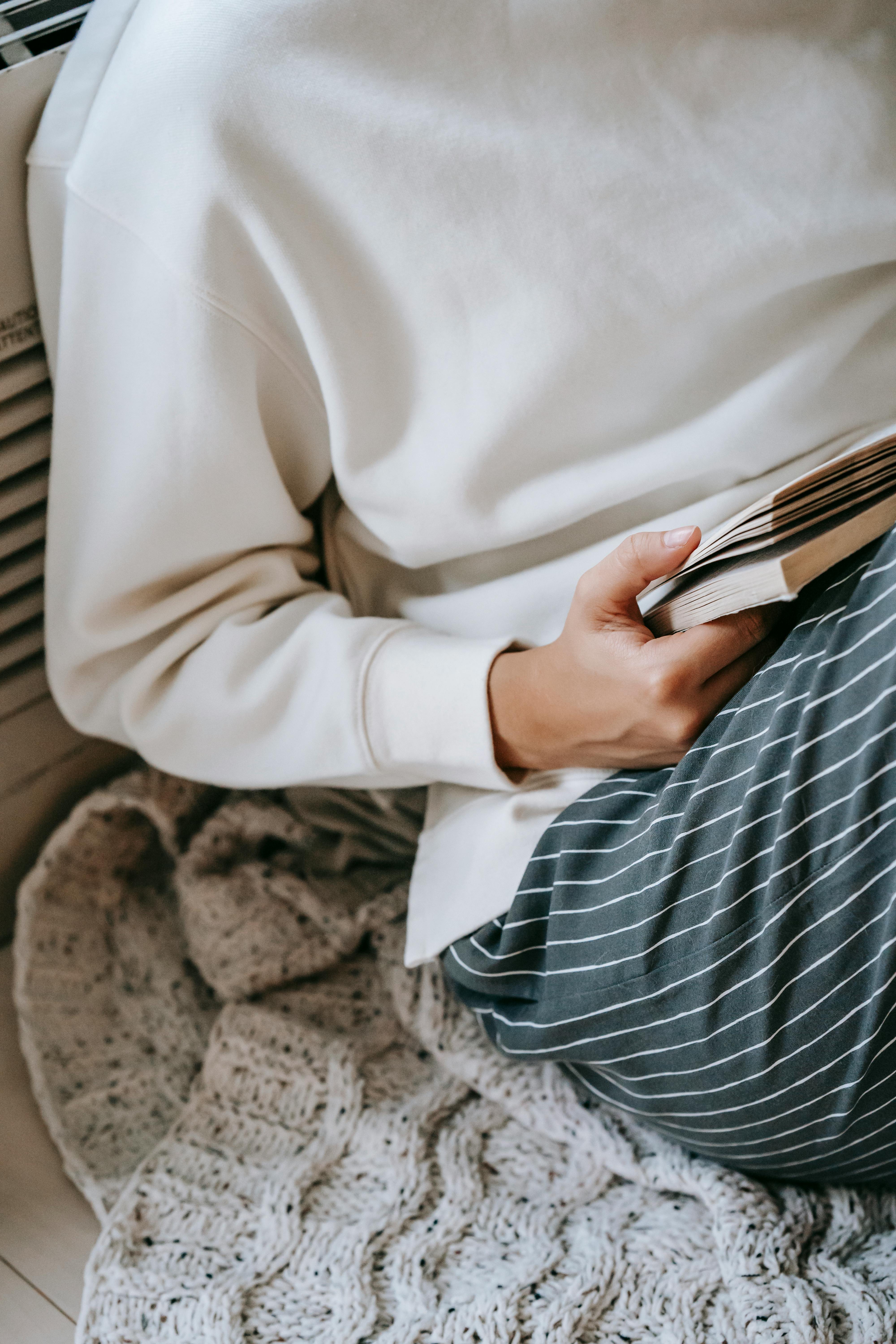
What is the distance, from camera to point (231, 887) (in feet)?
3.04

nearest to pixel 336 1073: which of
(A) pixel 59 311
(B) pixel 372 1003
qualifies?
(B) pixel 372 1003

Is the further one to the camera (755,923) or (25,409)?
(25,409)

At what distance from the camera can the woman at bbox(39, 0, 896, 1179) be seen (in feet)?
2.06

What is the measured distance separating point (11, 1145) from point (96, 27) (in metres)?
0.80

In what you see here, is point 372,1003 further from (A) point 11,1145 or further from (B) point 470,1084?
(A) point 11,1145

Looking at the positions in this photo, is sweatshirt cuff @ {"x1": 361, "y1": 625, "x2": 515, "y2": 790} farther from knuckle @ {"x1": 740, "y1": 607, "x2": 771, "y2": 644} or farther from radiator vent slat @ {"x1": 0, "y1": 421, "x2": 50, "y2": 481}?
radiator vent slat @ {"x1": 0, "y1": 421, "x2": 50, "y2": 481}

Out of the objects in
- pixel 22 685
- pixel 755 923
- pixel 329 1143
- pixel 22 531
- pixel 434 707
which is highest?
pixel 22 531

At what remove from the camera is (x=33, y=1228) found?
31.9 inches

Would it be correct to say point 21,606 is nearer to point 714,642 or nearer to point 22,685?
point 22,685

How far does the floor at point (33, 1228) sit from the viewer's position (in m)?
0.76

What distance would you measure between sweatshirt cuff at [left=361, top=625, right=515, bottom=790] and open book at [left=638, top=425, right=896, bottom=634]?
17cm

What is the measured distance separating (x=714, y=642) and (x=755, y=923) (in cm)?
16

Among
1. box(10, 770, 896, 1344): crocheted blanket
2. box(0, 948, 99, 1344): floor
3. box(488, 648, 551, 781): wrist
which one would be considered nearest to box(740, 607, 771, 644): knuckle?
box(488, 648, 551, 781): wrist

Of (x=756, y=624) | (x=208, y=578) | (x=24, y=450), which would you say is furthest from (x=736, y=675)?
(x=24, y=450)
